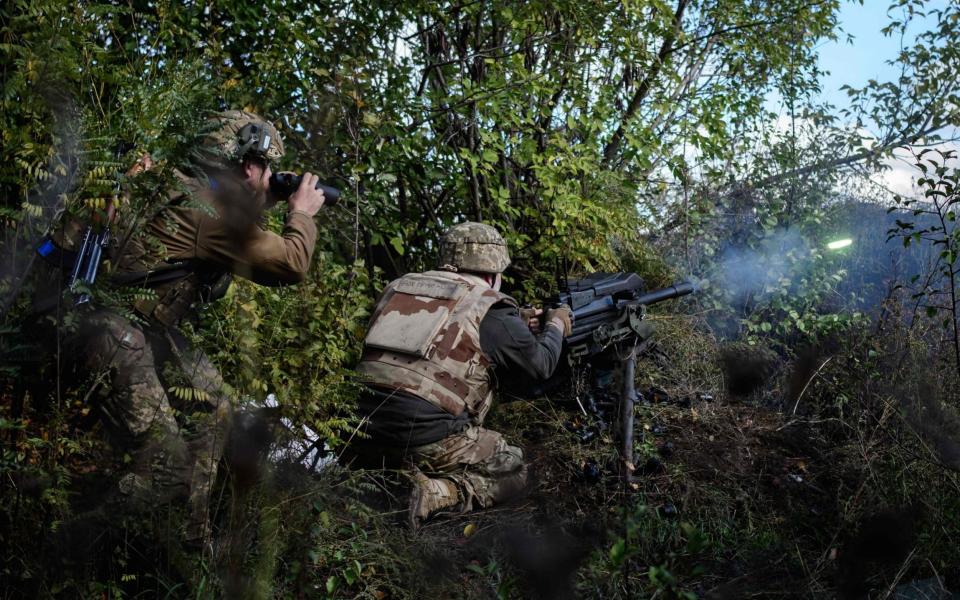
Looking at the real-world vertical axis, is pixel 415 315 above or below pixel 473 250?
below

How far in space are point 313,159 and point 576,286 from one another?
1.86 meters

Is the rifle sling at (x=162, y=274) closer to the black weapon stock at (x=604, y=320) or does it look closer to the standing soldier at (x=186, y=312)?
the standing soldier at (x=186, y=312)

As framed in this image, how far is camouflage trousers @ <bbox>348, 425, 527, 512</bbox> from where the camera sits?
14.2 ft

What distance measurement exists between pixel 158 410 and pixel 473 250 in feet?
7.19

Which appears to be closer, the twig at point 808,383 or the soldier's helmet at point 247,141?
the soldier's helmet at point 247,141

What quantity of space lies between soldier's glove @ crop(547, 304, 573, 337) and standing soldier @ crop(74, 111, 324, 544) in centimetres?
186

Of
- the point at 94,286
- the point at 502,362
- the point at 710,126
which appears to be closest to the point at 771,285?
the point at 710,126

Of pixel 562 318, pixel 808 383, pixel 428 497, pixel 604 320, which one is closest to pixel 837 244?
pixel 808 383

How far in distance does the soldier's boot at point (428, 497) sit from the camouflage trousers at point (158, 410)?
117 cm

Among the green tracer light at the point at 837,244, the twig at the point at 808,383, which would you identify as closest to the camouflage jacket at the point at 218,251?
the twig at the point at 808,383

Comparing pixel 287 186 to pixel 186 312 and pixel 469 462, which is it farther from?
pixel 469 462

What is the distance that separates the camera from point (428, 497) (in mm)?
4098

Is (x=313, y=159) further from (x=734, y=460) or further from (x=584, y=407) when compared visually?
(x=734, y=460)

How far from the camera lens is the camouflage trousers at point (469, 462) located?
4.32 m
